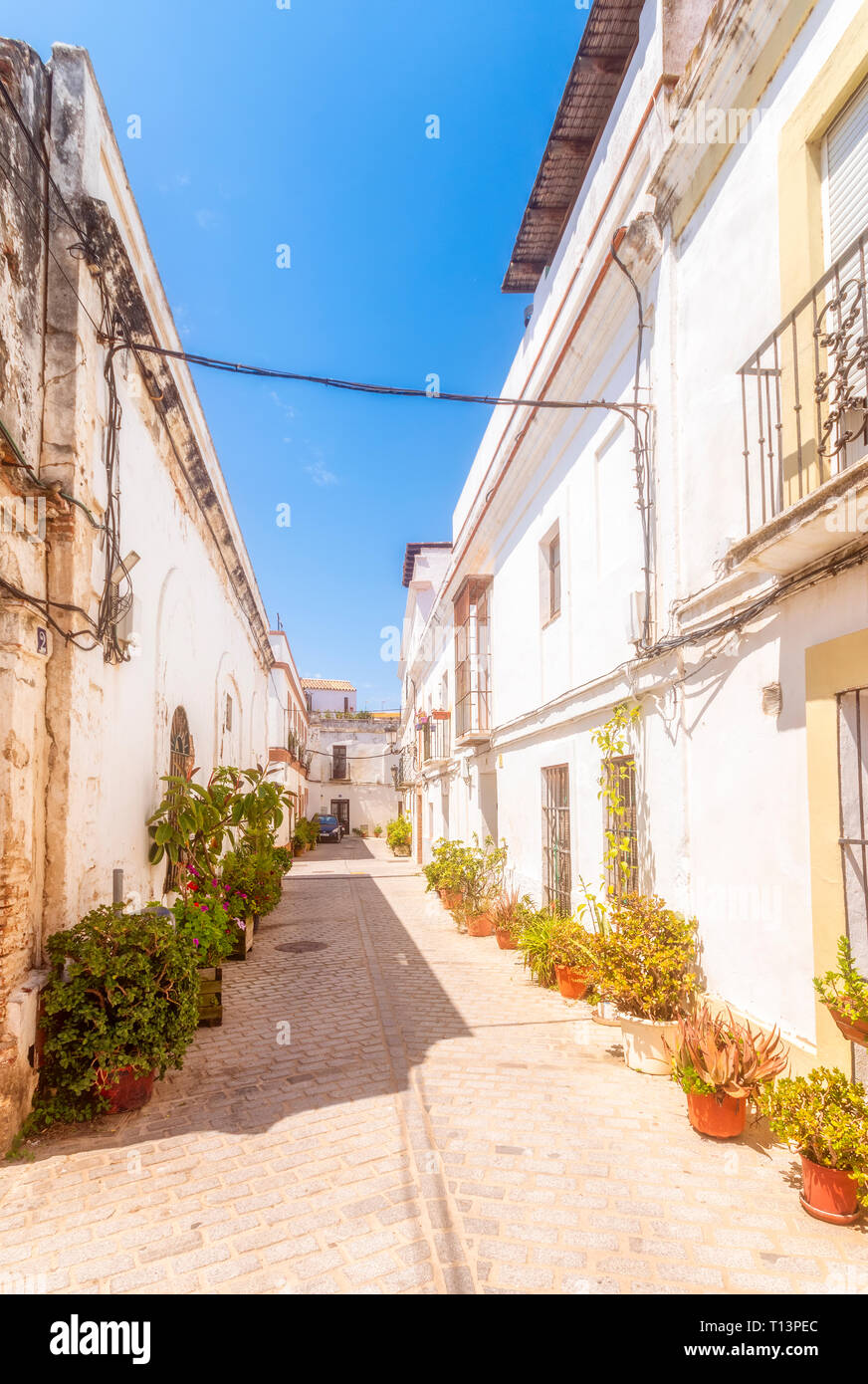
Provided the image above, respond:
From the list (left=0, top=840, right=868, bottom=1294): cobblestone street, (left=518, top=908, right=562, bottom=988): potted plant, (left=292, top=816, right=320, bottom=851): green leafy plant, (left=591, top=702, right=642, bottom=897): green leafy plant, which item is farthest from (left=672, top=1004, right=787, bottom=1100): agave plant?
(left=292, top=816, right=320, bottom=851): green leafy plant

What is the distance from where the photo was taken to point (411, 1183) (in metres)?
3.60

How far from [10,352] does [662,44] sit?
17.8ft

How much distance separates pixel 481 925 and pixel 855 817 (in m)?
7.38

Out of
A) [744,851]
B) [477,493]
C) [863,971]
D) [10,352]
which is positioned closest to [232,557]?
[477,493]

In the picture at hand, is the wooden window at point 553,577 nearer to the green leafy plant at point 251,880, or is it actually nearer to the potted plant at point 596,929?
the potted plant at point 596,929

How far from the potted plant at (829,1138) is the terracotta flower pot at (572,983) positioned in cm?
368

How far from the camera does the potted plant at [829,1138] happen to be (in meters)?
3.16

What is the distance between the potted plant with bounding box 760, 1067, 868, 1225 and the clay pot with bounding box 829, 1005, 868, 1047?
0.76 feet

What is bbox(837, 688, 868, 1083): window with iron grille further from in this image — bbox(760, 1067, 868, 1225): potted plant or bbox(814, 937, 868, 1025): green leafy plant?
bbox(760, 1067, 868, 1225): potted plant

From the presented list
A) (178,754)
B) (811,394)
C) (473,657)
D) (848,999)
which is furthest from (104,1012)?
(473,657)

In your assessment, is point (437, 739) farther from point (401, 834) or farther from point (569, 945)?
point (569, 945)

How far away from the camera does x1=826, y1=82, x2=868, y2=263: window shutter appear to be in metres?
3.94

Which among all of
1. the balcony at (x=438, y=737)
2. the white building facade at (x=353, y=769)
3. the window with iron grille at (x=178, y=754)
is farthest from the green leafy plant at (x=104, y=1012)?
the white building facade at (x=353, y=769)
